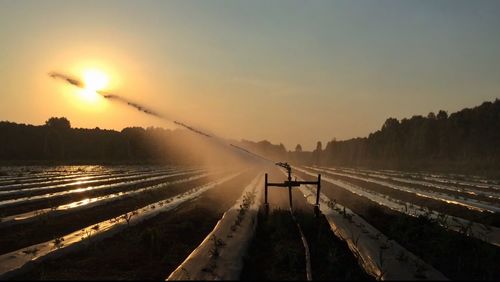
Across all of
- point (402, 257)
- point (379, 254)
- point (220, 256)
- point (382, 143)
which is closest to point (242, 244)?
point (220, 256)

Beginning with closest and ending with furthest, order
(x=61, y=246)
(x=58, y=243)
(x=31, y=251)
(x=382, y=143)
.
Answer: (x=31, y=251), (x=61, y=246), (x=58, y=243), (x=382, y=143)

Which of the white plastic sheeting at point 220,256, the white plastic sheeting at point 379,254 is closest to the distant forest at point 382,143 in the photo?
the white plastic sheeting at point 379,254

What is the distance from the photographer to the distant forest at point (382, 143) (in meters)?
51.9

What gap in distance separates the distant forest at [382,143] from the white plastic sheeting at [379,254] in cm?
3376

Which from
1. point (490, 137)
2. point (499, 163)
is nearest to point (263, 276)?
point (499, 163)

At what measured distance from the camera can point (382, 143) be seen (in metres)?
78.4

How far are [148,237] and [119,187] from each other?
13.0 metres

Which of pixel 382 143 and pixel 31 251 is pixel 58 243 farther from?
pixel 382 143

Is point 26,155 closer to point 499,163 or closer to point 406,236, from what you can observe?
point 499,163

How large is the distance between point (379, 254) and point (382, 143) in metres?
73.3

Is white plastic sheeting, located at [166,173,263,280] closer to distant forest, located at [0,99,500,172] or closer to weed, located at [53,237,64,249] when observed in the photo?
weed, located at [53,237,64,249]

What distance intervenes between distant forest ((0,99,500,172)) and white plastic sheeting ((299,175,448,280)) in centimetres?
3376

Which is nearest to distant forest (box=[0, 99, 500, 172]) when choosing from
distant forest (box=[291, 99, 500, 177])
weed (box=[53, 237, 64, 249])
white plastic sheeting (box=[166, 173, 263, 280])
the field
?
distant forest (box=[291, 99, 500, 177])

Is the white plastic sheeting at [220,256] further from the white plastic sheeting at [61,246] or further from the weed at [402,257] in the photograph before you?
the weed at [402,257]
